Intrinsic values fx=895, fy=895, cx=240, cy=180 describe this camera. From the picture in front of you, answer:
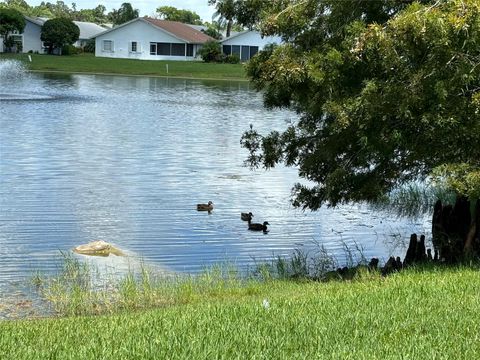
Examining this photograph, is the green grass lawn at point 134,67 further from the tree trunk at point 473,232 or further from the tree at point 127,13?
the tree trunk at point 473,232

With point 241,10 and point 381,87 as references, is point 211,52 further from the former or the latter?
point 381,87

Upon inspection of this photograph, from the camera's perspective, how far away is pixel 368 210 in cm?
2088

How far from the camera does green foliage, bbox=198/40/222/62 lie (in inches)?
3398

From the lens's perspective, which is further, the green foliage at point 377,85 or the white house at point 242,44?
the white house at point 242,44

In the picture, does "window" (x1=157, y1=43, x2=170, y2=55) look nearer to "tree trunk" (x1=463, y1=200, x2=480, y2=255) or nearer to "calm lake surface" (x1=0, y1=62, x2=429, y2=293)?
"calm lake surface" (x1=0, y1=62, x2=429, y2=293)

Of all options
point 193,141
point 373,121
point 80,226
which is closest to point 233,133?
point 193,141

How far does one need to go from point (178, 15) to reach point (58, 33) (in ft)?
204

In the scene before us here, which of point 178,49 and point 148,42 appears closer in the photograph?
point 178,49

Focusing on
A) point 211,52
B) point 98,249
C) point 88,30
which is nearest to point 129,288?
point 98,249

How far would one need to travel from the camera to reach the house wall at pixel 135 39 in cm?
9200

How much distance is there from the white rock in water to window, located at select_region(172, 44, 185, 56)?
77805mm

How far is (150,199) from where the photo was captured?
21.2 m

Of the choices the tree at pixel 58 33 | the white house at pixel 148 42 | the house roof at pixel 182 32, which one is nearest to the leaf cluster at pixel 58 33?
the tree at pixel 58 33

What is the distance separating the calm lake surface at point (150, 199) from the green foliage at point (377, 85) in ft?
10.0
